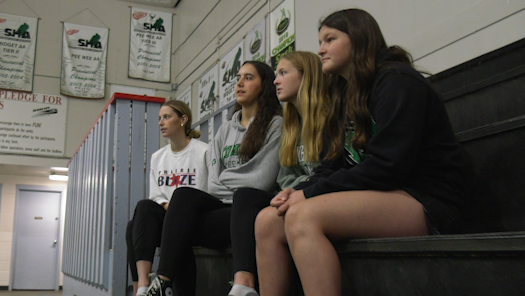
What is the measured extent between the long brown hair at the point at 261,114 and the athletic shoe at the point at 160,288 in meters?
0.58

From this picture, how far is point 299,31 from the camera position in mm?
4176

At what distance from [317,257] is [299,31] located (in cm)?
336

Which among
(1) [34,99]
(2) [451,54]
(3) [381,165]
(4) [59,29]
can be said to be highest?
(4) [59,29]

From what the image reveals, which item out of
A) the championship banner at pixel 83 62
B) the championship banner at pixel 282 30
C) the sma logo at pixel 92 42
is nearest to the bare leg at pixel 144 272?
the championship banner at pixel 282 30

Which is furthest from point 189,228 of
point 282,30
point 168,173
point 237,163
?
point 282,30

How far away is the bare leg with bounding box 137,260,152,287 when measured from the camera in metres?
2.04

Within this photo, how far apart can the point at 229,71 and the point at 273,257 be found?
4477 millimetres

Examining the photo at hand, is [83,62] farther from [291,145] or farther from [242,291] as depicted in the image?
[242,291]

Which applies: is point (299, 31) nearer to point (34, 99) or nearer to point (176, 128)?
point (176, 128)

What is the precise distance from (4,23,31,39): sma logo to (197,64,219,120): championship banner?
2586 millimetres

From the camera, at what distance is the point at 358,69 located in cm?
131

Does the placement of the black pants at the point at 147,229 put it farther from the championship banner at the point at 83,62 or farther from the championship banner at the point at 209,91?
the championship banner at the point at 83,62

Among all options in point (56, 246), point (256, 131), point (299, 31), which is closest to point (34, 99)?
point (56, 246)

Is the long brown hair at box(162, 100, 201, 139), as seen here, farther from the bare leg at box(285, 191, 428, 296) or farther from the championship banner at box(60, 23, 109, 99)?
the championship banner at box(60, 23, 109, 99)
